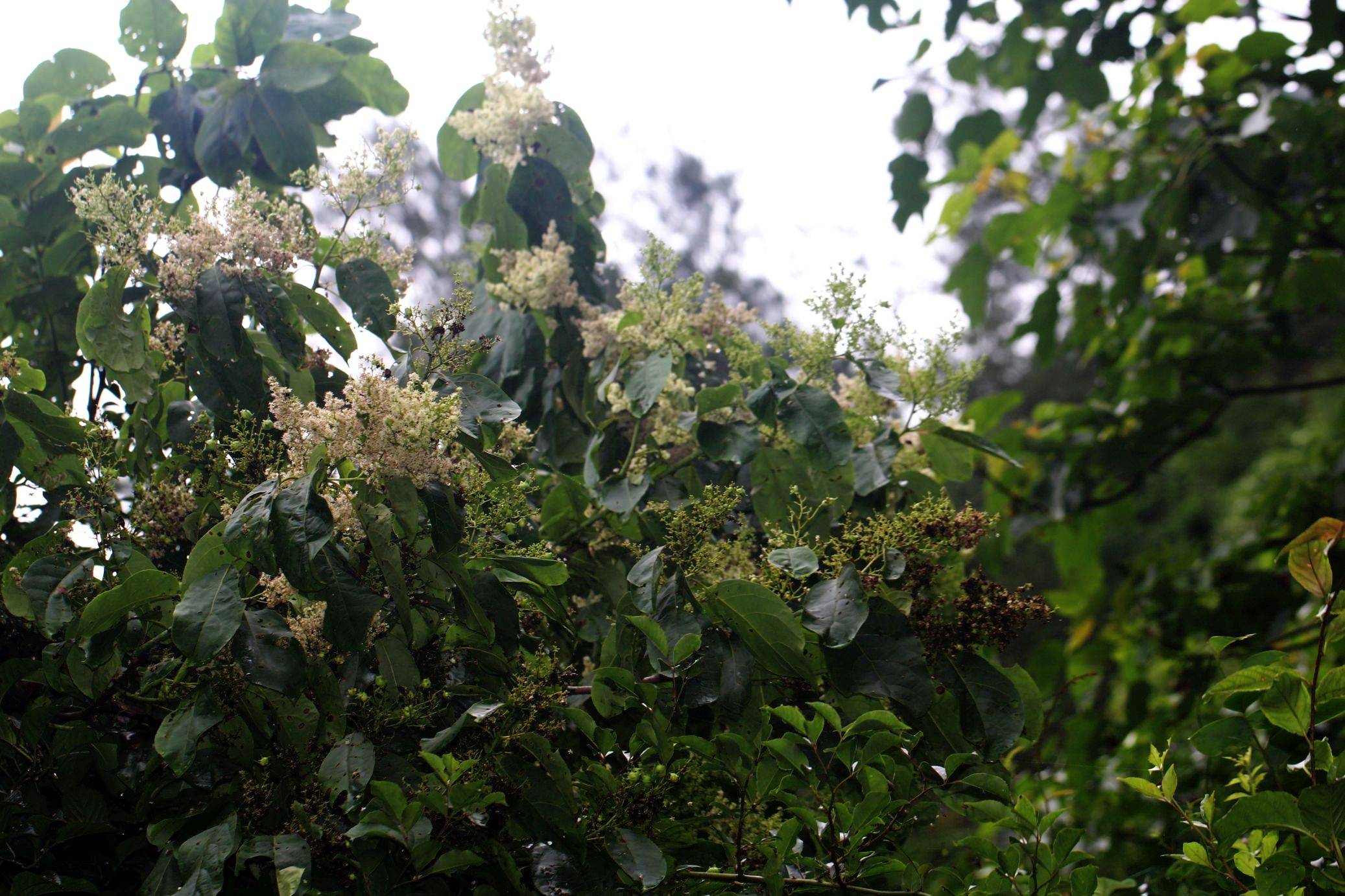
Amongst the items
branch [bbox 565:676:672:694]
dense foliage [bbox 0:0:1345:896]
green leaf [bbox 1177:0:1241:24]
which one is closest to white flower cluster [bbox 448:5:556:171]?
dense foliage [bbox 0:0:1345:896]

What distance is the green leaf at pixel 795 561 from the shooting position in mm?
924

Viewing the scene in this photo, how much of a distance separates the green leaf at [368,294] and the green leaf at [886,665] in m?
0.64

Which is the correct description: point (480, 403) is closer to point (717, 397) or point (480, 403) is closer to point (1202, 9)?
point (717, 397)

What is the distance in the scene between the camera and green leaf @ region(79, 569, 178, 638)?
834mm

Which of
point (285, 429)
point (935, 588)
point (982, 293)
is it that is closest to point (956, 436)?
point (935, 588)

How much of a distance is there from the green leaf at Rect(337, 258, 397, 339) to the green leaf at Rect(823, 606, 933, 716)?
0.64 meters

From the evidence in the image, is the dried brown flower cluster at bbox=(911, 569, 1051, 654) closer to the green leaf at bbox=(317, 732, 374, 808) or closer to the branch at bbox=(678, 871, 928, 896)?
the branch at bbox=(678, 871, 928, 896)

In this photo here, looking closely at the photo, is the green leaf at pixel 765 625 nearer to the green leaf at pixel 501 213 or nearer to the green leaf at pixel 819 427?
the green leaf at pixel 819 427

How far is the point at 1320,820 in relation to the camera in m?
0.92

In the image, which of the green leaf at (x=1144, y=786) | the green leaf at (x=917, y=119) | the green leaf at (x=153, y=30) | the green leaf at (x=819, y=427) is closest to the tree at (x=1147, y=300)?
the green leaf at (x=917, y=119)

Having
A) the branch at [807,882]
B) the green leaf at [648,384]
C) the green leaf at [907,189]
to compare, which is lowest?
the branch at [807,882]

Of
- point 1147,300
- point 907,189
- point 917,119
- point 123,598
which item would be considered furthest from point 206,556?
point 1147,300

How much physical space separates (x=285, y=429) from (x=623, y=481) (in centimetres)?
40

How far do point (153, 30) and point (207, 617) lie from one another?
3.87 feet
